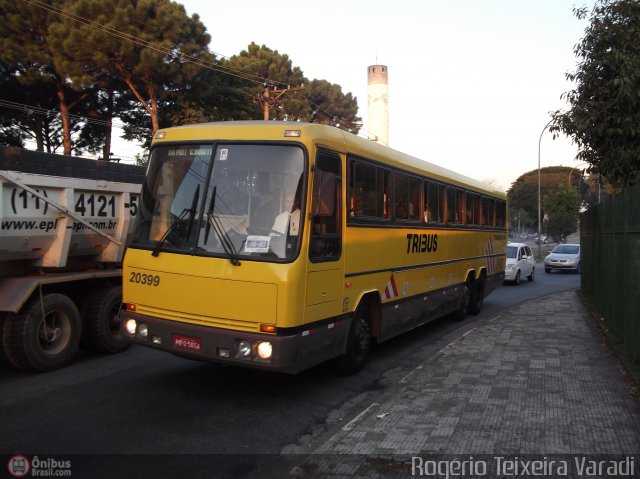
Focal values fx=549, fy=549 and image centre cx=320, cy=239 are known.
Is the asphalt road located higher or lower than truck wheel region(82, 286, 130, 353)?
lower

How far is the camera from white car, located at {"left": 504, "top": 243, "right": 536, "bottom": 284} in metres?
20.9

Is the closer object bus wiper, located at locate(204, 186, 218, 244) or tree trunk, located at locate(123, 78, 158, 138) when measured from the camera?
bus wiper, located at locate(204, 186, 218, 244)

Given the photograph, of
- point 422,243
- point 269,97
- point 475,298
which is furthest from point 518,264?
point 269,97

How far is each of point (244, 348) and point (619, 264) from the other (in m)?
6.14

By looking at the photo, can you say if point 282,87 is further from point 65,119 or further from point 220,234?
point 220,234

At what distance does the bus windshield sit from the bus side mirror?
0.17 meters

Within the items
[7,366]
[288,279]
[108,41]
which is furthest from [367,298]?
[108,41]

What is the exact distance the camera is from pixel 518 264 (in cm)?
2125

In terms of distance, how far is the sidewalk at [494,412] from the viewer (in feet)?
14.7

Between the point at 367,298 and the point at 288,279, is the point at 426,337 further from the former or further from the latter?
the point at 288,279

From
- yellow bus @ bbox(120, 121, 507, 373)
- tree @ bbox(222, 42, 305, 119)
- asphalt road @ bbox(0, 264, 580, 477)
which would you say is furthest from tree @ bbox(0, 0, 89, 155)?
yellow bus @ bbox(120, 121, 507, 373)

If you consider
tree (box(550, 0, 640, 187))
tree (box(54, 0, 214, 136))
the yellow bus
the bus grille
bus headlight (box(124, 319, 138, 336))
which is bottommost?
bus headlight (box(124, 319, 138, 336))

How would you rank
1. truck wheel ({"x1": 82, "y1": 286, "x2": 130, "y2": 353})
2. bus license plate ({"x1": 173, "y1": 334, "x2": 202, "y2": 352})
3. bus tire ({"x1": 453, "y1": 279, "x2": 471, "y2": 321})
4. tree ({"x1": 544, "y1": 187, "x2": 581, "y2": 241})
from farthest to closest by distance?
tree ({"x1": 544, "y1": 187, "x2": 581, "y2": 241})
bus tire ({"x1": 453, "y1": 279, "x2": 471, "y2": 321})
truck wheel ({"x1": 82, "y1": 286, "x2": 130, "y2": 353})
bus license plate ({"x1": 173, "y1": 334, "x2": 202, "y2": 352})

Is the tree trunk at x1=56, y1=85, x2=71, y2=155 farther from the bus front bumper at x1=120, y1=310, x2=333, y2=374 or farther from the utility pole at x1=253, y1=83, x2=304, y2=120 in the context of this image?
the bus front bumper at x1=120, y1=310, x2=333, y2=374
